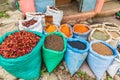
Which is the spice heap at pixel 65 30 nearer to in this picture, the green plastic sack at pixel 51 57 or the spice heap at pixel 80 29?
the spice heap at pixel 80 29

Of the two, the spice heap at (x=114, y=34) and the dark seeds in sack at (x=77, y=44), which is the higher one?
the dark seeds in sack at (x=77, y=44)

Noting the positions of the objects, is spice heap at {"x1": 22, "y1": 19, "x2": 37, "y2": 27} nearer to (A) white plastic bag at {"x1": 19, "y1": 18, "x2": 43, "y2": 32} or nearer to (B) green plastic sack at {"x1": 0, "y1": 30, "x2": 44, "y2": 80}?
(A) white plastic bag at {"x1": 19, "y1": 18, "x2": 43, "y2": 32}

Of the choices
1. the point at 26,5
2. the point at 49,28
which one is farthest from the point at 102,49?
the point at 26,5

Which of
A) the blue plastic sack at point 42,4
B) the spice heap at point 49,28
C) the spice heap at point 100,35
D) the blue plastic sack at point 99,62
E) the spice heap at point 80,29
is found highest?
the blue plastic sack at point 42,4

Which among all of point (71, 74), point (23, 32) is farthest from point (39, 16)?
point (71, 74)

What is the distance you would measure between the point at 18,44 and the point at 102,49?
176 centimetres

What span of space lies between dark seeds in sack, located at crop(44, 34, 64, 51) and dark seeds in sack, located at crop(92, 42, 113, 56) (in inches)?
28.9

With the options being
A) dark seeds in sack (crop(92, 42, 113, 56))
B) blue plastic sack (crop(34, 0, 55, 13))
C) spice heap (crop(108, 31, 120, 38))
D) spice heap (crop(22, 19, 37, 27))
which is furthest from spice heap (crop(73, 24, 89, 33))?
spice heap (crop(22, 19, 37, 27))

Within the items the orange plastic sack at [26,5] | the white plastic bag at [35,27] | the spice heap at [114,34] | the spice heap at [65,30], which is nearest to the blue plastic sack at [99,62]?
the spice heap at [114,34]

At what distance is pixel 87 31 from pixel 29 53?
197cm

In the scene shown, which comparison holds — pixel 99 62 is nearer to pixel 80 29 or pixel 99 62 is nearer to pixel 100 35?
pixel 100 35

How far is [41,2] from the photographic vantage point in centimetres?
398

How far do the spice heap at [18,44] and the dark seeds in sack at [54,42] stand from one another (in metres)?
0.30

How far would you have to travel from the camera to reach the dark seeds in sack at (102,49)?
10.3 feet
